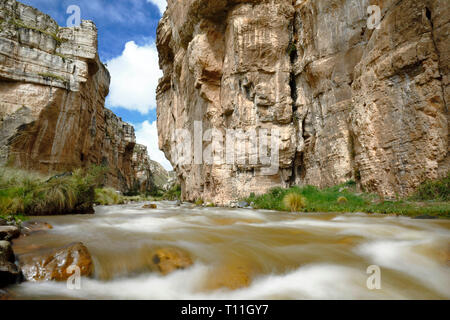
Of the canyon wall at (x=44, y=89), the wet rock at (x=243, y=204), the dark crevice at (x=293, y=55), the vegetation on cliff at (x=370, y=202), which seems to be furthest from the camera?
the canyon wall at (x=44, y=89)

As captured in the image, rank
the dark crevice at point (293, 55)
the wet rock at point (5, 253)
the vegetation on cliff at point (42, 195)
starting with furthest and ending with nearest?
the dark crevice at point (293, 55) < the vegetation on cliff at point (42, 195) < the wet rock at point (5, 253)

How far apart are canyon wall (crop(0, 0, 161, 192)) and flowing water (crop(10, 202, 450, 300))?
18072 millimetres

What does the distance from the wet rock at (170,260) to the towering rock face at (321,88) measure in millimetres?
7303

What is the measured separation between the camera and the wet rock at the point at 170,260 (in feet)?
8.89

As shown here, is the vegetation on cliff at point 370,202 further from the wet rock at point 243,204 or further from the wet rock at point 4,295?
the wet rock at point 4,295

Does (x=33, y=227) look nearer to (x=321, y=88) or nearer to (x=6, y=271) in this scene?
(x=6, y=271)

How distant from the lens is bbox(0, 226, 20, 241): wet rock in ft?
10.6

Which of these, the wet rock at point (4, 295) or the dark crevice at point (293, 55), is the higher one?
the dark crevice at point (293, 55)

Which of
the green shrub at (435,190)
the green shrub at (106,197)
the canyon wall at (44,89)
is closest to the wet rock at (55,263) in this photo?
the green shrub at (435,190)

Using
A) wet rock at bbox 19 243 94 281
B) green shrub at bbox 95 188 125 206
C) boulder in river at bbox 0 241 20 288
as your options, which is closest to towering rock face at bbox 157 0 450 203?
green shrub at bbox 95 188 125 206

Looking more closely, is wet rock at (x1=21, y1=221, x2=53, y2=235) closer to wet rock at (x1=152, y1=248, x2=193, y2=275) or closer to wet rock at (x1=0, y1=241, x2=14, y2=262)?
wet rock at (x1=0, y1=241, x2=14, y2=262)

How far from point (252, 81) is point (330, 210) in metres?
8.72

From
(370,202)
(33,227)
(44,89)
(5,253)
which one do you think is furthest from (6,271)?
(44,89)

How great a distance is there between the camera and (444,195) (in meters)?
6.26
